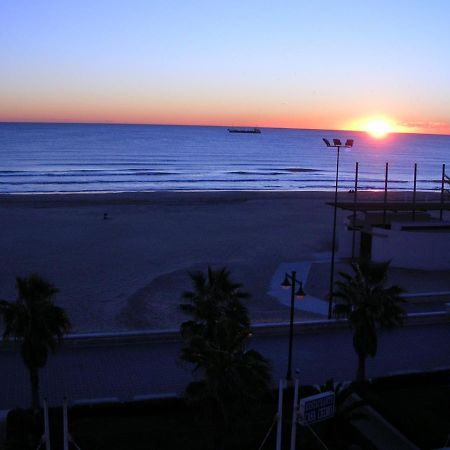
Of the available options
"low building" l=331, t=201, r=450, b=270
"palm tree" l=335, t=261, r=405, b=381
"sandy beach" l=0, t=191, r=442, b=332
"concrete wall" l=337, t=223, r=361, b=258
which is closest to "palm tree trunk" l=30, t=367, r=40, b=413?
"sandy beach" l=0, t=191, r=442, b=332

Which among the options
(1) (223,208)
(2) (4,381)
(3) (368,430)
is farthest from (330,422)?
(1) (223,208)

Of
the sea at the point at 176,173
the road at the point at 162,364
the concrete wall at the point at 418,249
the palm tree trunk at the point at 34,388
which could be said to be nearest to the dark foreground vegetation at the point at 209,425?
the palm tree trunk at the point at 34,388

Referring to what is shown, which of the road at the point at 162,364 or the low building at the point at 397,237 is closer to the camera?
the road at the point at 162,364

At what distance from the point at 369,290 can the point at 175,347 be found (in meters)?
6.92

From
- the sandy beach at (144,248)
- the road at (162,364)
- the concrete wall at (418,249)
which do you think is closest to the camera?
the road at (162,364)

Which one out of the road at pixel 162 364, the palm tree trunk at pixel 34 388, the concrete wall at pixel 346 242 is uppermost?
the concrete wall at pixel 346 242

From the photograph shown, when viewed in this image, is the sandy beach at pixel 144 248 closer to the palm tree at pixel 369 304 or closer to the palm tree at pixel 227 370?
the palm tree at pixel 369 304

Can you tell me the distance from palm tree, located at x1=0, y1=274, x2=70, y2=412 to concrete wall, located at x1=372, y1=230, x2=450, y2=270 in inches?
798

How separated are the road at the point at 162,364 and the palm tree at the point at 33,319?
87.2 inches

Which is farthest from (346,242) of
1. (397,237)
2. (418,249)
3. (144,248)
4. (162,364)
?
(162,364)

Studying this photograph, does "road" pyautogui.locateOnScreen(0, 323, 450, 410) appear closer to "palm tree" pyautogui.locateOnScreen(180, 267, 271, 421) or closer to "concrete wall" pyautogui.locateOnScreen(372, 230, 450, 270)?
"palm tree" pyautogui.locateOnScreen(180, 267, 271, 421)

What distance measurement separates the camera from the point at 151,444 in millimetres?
12609

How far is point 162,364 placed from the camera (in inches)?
680

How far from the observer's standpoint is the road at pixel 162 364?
Answer: 51.2 ft
